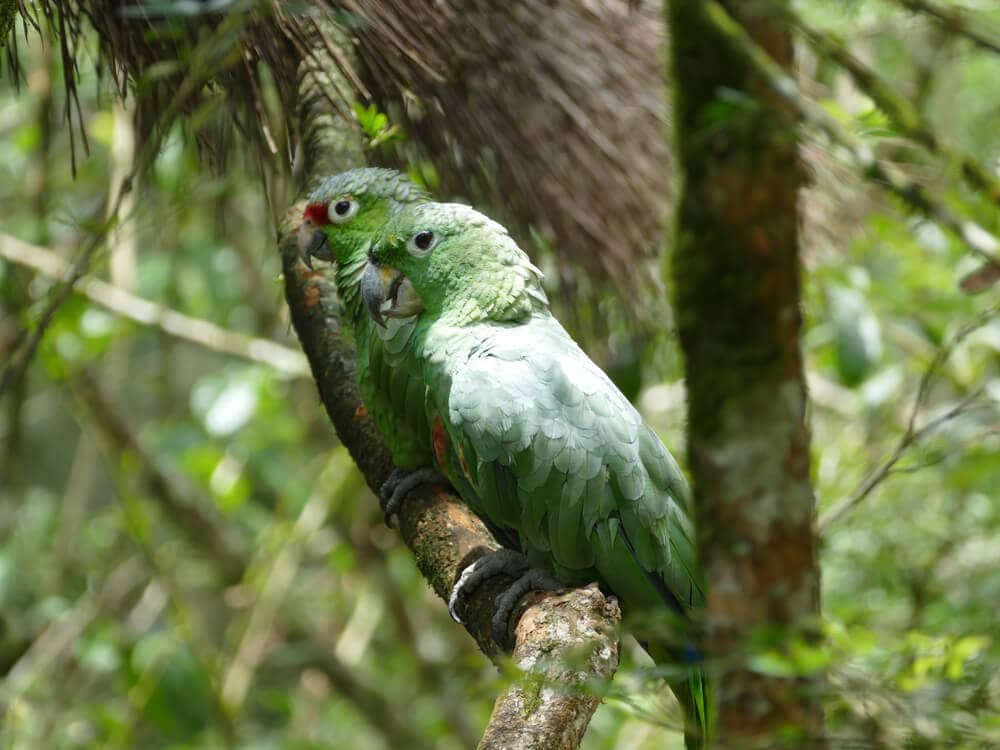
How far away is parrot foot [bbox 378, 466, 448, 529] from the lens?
186 cm

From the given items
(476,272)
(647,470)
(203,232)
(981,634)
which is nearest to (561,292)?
(476,272)

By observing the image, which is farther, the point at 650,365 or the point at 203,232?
the point at 203,232

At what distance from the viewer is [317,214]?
1924 mm

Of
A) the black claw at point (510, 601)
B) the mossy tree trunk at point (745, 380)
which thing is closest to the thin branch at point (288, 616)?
the black claw at point (510, 601)

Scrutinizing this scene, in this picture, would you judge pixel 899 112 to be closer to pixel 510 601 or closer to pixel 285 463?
pixel 510 601

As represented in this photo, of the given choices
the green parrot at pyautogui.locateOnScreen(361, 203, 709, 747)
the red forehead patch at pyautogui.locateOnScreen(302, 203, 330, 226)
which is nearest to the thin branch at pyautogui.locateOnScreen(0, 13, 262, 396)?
the red forehead patch at pyautogui.locateOnScreen(302, 203, 330, 226)

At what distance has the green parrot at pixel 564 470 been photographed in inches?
63.9

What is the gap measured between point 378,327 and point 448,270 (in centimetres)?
16

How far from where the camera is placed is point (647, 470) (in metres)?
1.67

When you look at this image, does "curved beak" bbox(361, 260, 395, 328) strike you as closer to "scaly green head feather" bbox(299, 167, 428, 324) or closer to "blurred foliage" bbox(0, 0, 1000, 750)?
"scaly green head feather" bbox(299, 167, 428, 324)

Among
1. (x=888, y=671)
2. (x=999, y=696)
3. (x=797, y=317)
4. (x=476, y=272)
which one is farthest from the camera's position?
(x=476, y=272)

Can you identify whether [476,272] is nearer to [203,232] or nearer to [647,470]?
[647,470]

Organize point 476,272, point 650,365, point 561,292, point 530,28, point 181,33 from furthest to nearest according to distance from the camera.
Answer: point 650,365 → point 561,292 → point 530,28 → point 476,272 → point 181,33

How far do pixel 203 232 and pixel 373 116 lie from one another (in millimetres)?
2862
